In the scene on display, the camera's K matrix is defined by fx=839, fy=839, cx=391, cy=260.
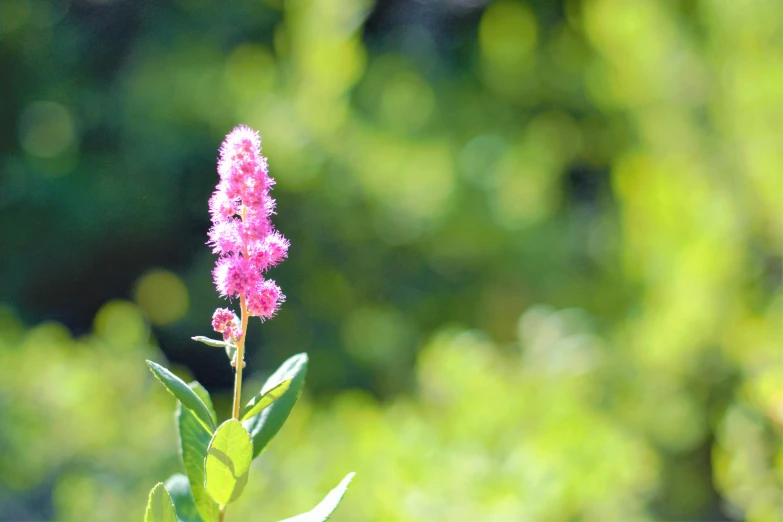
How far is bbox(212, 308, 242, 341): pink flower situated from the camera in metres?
0.41

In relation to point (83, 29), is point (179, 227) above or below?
below

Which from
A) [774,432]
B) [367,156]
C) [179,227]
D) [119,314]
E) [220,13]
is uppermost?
[220,13]

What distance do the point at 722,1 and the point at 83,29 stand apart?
2.45 m

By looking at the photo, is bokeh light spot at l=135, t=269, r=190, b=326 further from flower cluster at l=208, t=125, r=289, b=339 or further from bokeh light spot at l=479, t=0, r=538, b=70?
flower cluster at l=208, t=125, r=289, b=339

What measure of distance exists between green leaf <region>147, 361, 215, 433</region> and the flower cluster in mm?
33

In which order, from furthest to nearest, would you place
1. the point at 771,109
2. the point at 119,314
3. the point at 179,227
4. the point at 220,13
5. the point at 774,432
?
1. the point at 220,13
2. the point at 179,227
3. the point at 771,109
4. the point at 119,314
5. the point at 774,432

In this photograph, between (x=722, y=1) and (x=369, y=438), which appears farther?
(x=722, y=1)

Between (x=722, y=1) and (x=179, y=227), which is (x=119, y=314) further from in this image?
(x=722, y=1)

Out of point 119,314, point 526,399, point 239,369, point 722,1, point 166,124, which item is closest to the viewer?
point 239,369

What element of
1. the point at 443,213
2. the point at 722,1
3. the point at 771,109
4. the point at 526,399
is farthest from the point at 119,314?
the point at 722,1

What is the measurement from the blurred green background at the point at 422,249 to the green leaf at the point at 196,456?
87cm

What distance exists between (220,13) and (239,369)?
3.23 m

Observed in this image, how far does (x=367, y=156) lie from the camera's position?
262 cm

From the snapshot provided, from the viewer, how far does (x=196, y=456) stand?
0.47m
